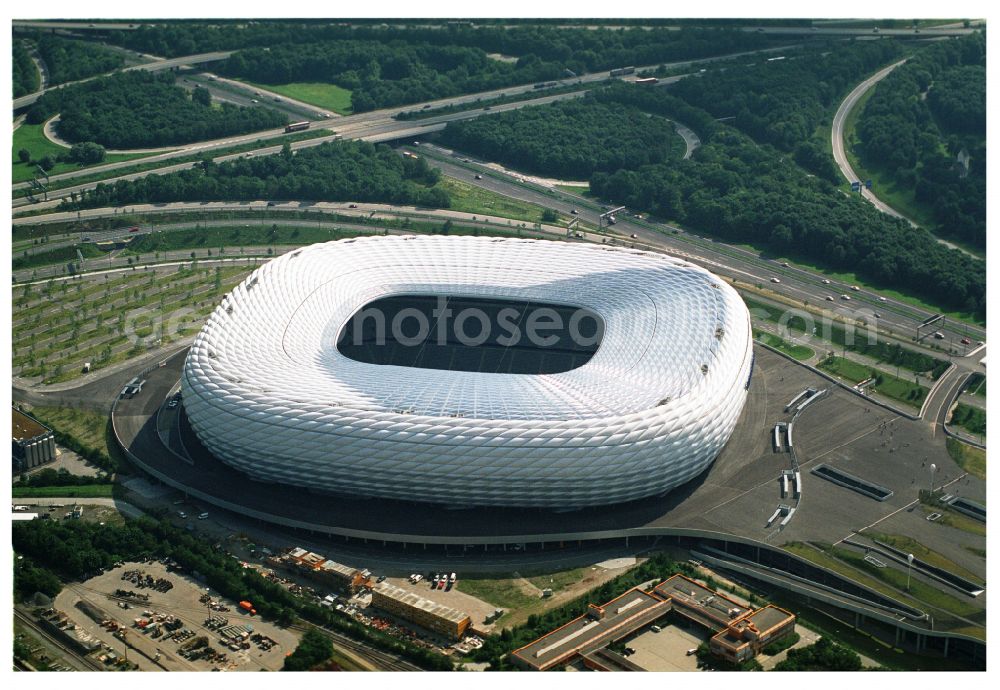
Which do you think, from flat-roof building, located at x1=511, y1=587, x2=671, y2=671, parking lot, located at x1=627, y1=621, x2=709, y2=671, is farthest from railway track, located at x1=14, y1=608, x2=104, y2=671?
parking lot, located at x1=627, y1=621, x2=709, y2=671

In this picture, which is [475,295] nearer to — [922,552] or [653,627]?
[653,627]

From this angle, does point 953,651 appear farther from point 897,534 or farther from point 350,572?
point 350,572

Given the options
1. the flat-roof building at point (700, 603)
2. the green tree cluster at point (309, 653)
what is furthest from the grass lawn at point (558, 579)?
the green tree cluster at point (309, 653)

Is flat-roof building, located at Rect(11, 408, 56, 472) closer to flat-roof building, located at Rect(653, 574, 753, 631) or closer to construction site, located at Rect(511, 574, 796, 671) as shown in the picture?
construction site, located at Rect(511, 574, 796, 671)

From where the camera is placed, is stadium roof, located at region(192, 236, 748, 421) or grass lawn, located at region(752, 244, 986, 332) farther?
grass lawn, located at region(752, 244, 986, 332)

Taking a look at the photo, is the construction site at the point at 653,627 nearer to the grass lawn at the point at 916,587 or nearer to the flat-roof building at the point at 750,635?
the flat-roof building at the point at 750,635

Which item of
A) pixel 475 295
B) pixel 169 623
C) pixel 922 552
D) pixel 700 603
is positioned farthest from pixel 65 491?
pixel 922 552
